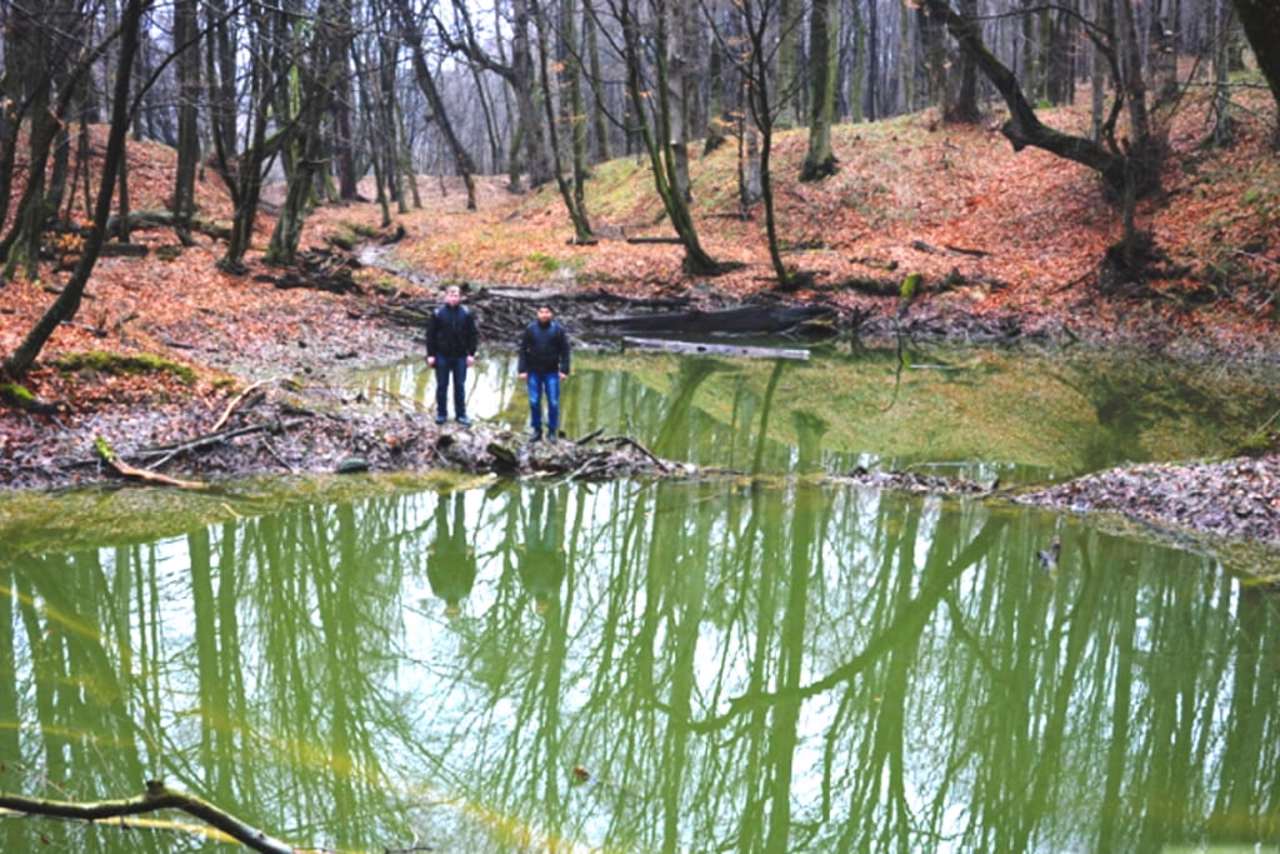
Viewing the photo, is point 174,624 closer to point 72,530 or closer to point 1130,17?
point 72,530

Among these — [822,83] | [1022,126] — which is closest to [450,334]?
[1022,126]

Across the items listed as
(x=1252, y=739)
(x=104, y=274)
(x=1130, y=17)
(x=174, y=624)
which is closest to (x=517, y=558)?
(x=174, y=624)

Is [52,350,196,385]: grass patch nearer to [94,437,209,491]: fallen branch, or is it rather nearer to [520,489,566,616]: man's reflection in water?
[94,437,209,491]: fallen branch

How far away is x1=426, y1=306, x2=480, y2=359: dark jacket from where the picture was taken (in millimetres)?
11969

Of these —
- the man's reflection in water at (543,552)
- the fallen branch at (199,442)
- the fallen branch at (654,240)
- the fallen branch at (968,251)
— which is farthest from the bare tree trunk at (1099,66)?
the fallen branch at (199,442)

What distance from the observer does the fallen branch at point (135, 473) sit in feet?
30.8

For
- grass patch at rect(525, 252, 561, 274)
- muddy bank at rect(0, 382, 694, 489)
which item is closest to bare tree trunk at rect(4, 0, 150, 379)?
muddy bank at rect(0, 382, 694, 489)

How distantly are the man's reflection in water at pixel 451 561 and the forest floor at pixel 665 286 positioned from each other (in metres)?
1.68

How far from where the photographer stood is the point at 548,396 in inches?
465

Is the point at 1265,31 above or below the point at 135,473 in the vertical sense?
above

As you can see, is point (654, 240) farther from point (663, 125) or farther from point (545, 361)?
point (545, 361)

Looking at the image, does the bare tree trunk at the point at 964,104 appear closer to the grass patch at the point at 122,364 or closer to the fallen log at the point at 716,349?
the fallen log at the point at 716,349

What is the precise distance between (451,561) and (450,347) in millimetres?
4315

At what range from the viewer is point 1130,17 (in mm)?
19734
